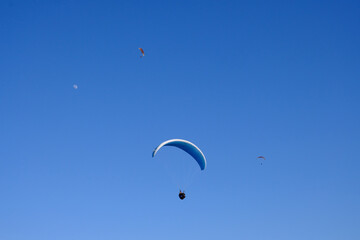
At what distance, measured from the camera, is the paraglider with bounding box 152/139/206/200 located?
31.3m

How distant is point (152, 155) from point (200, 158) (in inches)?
206

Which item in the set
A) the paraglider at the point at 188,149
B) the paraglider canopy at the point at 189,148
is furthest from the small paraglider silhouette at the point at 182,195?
the paraglider canopy at the point at 189,148

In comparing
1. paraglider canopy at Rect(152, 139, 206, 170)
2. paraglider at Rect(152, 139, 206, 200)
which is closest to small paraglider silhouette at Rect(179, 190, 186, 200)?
paraglider at Rect(152, 139, 206, 200)

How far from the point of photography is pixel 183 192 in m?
33.5

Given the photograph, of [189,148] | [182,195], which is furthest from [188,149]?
[182,195]

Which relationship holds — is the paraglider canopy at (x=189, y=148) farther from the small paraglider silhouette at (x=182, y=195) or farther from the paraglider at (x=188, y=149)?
the small paraglider silhouette at (x=182, y=195)

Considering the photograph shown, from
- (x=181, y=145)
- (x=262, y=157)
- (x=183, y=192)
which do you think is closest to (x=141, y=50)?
(x=181, y=145)

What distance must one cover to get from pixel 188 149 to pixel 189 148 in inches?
13.6

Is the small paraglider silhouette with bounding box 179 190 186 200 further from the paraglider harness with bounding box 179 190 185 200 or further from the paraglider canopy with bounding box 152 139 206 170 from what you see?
the paraglider canopy with bounding box 152 139 206 170

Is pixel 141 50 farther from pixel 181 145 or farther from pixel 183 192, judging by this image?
pixel 183 192

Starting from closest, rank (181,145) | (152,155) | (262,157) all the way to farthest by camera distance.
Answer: (152,155) < (181,145) < (262,157)

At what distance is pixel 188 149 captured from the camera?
32.9 meters

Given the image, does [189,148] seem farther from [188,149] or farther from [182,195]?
[182,195]

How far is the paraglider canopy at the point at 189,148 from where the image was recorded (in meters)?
31.4
